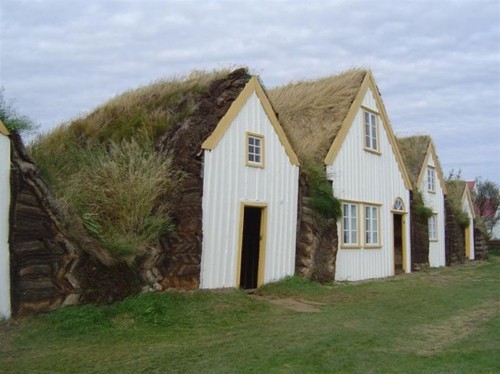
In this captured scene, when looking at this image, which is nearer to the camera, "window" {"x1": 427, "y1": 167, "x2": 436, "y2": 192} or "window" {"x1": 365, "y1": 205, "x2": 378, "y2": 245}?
"window" {"x1": 365, "y1": 205, "x2": 378, "y2": 245}

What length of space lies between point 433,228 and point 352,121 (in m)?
8.86

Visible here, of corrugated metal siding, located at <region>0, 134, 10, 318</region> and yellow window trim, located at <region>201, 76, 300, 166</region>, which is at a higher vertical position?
yellow window trim, located at <region>201, 76, 300, 166</region>

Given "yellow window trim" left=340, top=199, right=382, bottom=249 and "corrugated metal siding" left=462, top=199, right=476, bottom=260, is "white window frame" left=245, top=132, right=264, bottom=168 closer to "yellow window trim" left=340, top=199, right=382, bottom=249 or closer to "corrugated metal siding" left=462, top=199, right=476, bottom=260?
"yellow window trim" left=340, top=199, right=382, bottom=249

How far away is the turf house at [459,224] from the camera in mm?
26078

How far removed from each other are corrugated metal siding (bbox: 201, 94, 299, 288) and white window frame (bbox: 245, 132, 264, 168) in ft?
0.40

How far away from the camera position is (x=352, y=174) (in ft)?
58.7

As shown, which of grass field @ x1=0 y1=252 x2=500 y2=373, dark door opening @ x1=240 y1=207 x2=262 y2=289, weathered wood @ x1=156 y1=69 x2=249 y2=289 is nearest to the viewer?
grass field @ x1=0 y1=252 x2=500 y2=373

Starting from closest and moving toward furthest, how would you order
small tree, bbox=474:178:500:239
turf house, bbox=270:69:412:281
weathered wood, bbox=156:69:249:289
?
weathered wood, bbox=156:69:249:289 → turf house, bbox=270:69:412:281 → small tree, bbox=474:178:500:239

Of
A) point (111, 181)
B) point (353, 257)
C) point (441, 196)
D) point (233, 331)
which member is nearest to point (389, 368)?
point (233, 331)

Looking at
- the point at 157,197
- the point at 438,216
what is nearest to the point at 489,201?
the point at 438,216

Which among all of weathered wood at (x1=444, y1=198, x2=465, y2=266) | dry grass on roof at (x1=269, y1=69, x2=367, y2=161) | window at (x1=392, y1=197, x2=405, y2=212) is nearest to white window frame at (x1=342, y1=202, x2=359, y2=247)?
dry grass on roof at (x1=269, y1=69, x2=367, y2=161)

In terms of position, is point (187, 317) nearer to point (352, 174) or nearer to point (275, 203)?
point (275, 203)

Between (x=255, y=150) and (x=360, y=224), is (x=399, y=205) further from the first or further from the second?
(x=255, y=150)

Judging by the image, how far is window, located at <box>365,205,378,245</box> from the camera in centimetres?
1858
